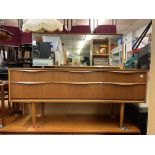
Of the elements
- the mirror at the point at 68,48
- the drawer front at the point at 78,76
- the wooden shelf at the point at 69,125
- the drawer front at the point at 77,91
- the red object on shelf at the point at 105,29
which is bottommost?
the wooden shelf at the point at 69,125

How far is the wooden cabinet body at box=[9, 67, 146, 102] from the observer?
7.61 feet

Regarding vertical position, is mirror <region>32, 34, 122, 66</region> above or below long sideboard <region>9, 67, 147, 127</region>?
above

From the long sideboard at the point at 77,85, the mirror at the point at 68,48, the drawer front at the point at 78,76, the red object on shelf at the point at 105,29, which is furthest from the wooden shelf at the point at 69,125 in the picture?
the red object on shelf at the point at 105,29

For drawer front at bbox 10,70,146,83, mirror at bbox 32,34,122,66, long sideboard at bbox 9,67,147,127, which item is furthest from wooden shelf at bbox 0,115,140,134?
mirror at bbox 32,34,122,66

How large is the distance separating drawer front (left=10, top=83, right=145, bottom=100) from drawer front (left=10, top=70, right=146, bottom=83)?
0.07 meters

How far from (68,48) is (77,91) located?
3.88ft

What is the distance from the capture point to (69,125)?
2.54 meters

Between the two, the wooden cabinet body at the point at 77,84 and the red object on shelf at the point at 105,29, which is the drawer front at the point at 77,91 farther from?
the red object on shelf at the point at 105,29

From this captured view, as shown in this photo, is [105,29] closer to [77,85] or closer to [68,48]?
[68,48]

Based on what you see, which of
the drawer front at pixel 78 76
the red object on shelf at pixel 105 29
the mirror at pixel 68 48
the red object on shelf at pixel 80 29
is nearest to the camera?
the drawer front at pixel 78 76

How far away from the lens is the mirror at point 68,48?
3058 millimetres

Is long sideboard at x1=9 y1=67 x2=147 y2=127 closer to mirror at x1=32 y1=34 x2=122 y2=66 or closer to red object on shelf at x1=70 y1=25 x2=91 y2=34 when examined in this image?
mirror at x1=32 y1=34 x2=122 y2=66

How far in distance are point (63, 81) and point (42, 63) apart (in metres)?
0.89
